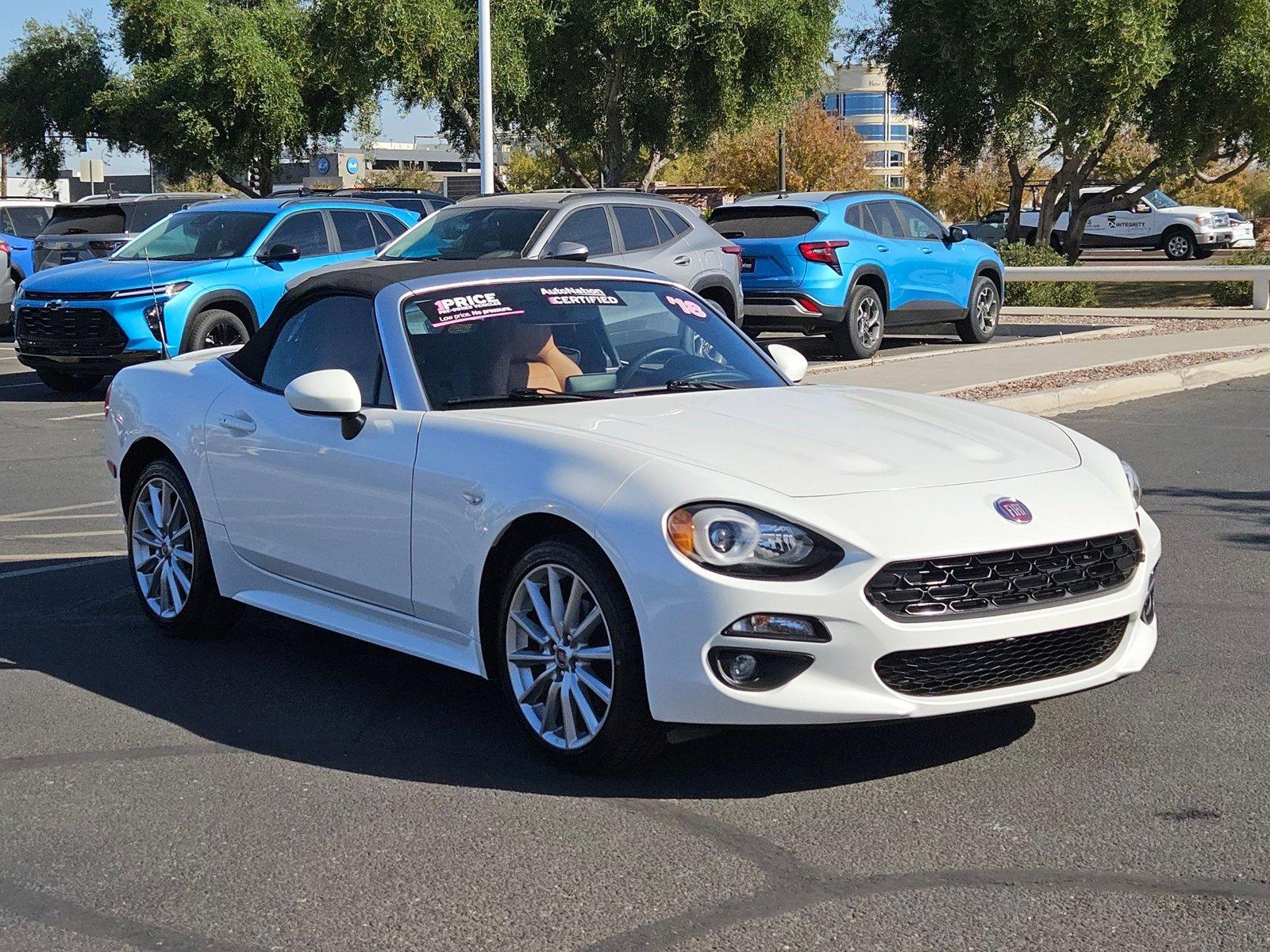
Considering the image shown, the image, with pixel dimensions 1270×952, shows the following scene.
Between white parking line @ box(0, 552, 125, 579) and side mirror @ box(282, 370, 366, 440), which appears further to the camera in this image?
white parking line @ box(0, 552, 125, 579)

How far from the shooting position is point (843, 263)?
57.1ft

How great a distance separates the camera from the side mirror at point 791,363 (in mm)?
6500

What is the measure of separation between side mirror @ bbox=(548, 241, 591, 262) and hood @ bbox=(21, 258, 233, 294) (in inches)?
138

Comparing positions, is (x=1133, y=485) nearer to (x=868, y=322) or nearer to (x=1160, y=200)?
(x=868, y=322)

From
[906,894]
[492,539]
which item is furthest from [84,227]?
[906,894]

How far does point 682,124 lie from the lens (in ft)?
122

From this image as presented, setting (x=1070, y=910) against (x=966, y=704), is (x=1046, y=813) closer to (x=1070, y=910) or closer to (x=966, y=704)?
(x=966, y=704)

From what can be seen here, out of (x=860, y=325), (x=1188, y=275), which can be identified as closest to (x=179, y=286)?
(x=860, y=325)

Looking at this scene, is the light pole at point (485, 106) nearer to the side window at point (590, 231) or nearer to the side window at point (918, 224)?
the side window at point (918, 224)

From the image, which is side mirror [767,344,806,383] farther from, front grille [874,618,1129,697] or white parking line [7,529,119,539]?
white parking line [7,529,119,539]

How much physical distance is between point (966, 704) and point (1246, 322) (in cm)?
2010

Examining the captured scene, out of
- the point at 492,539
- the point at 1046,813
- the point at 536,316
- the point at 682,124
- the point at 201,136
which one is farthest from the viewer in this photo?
the point at 201,136

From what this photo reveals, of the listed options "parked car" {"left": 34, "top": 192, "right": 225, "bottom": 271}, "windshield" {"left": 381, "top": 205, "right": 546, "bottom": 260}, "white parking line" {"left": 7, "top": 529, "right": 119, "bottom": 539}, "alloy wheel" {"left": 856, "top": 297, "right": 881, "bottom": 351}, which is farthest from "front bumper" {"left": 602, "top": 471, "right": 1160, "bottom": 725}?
"parked car" {"left": 34, "top": 192, "right": 225, "bottom": 271}

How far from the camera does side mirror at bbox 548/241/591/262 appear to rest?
13.6m
